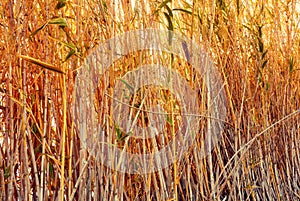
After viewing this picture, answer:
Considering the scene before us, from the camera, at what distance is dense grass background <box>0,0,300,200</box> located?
1.05 m

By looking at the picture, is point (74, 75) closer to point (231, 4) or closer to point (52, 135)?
point (52, 135)

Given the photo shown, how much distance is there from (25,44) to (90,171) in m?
0.33

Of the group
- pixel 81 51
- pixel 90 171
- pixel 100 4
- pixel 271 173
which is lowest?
pixel 271 173

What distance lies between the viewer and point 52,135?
121 cm

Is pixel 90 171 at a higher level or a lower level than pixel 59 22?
lower

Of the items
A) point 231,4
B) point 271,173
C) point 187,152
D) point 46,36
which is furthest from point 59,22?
point 271,173

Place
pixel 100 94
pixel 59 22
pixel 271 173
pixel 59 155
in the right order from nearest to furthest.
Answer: pixel 59 22
pixel 59 155
pixel 100 94
pixel 271 173

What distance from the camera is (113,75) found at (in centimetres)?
122

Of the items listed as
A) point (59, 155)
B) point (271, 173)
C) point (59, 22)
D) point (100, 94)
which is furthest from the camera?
point (271, 173)

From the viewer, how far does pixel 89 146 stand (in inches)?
44.7

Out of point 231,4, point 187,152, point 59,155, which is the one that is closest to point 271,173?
point 187,152

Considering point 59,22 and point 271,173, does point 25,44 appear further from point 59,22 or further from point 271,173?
point 271,173

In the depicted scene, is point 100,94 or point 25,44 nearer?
point 25,44

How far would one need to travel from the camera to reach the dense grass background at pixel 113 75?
105 cm
